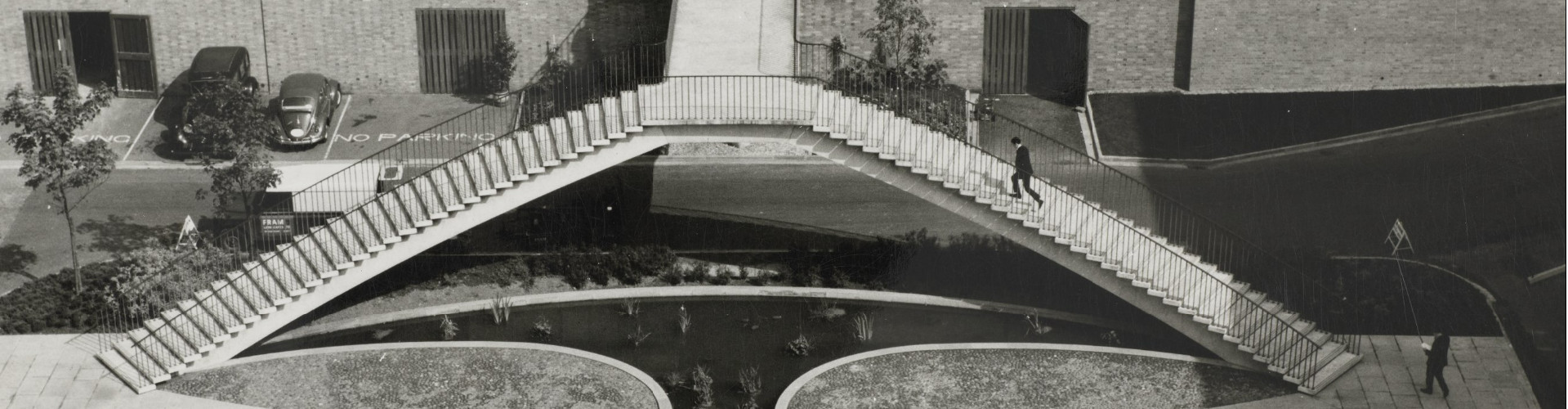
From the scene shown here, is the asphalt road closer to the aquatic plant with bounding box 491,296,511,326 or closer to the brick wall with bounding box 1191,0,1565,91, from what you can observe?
the aquatic plant with bounding box 491,296,511,326

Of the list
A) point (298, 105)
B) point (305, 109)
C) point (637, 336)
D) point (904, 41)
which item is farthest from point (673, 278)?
point (298, 105)

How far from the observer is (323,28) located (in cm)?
4503

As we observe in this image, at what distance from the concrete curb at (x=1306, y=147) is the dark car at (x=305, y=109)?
55.4 feet

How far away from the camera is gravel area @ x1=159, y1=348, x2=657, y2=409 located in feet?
96.7

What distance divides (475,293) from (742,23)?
7.16 m

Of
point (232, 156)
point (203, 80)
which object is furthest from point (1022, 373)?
point (203, 80)

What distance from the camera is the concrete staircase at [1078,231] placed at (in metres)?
31.0

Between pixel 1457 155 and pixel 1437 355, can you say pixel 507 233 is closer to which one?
pixel 1437 355

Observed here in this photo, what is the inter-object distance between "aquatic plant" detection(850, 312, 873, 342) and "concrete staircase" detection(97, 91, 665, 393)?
4457 mm

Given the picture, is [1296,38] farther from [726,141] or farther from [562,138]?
[562,138]

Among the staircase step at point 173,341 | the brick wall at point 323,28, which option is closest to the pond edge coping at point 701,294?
the staircase step at point 173,341

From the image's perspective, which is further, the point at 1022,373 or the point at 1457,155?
the point at 1457,155

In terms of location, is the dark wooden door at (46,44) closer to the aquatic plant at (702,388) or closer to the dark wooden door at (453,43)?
the dark wooden door at (453,43)

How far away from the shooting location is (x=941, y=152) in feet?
108
